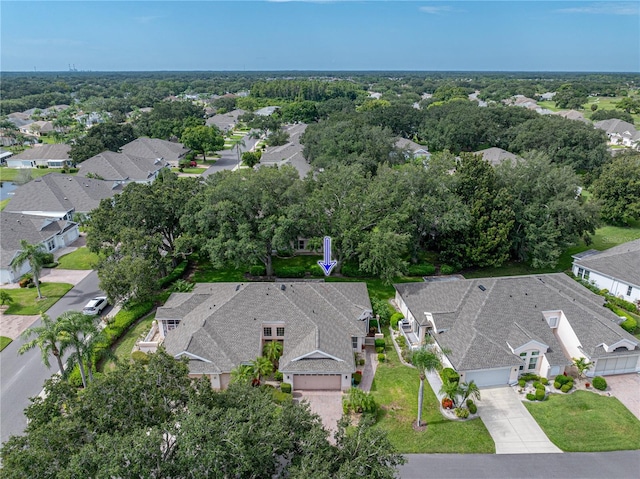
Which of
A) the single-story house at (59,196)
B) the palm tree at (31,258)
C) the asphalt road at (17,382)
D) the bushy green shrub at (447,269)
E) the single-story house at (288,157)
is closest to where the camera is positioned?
the asphalt road at (17,382)

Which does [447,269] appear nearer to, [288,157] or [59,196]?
[288,157]

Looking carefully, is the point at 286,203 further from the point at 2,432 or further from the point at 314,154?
the point at 314,154

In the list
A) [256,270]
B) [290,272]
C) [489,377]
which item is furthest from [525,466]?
[256,270]

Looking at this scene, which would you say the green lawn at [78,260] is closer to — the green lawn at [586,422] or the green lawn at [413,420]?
the green lawn at [413,420]

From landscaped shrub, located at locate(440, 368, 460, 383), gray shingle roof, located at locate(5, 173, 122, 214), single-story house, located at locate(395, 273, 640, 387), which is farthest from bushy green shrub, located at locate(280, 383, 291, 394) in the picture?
gray shingle roof, located at locate(5, 173, 122, 214)

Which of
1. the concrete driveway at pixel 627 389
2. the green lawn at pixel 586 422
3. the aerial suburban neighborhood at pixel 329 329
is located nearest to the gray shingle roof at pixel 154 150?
the aerial suburban neighborhood at pixel 329 329

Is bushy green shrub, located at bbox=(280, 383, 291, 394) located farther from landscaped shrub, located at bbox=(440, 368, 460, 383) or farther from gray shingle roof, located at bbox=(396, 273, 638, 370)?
gray shingle roof, located at bbox=(396, 273, 638, 370)
